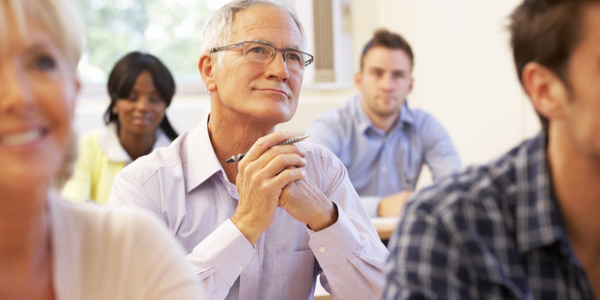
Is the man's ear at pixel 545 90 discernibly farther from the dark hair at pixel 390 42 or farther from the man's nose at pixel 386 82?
the dark hair at pixel 390 42

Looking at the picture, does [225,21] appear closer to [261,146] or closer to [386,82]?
[261,146]

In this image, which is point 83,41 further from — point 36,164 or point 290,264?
point 290,264

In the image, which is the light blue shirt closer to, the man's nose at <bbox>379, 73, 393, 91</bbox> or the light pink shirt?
the man's nose at <bbox>379, 73, 393, 91</bbox>

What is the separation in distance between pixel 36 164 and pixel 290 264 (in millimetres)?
880

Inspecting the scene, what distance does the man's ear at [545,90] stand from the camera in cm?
80

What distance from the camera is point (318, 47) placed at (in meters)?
4.63

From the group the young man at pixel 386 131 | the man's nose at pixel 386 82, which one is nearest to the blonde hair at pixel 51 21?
the young man at pixel 386 131

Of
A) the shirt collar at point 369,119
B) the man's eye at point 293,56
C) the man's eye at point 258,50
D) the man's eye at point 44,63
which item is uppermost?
the man's eye at point 44,63

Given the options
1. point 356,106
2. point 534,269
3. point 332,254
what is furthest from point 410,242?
point 356,106

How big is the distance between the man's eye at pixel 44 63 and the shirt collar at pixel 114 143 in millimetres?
2269

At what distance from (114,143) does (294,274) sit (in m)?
1.83

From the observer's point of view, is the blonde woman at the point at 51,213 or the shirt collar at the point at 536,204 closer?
the blonde woman at the point at 51,213

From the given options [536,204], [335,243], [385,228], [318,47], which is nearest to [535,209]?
[536,204]

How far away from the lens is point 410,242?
31.4 inches
